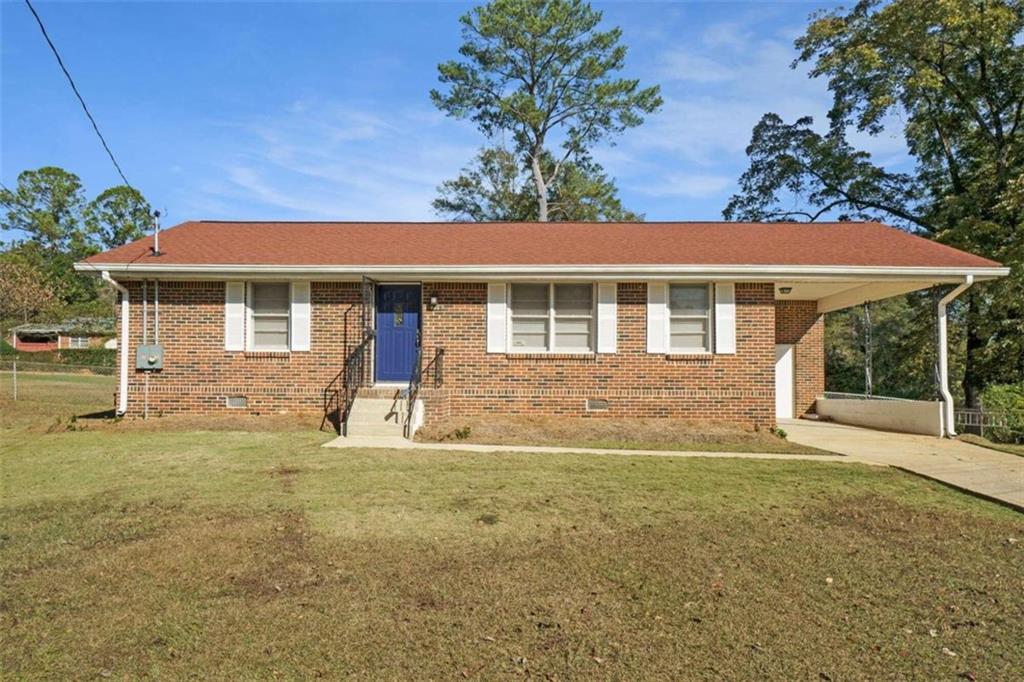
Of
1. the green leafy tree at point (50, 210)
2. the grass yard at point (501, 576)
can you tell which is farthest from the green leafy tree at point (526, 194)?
the green leafy tree at point (50, 210)

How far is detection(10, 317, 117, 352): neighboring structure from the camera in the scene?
44125mm

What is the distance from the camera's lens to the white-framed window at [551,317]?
11789mm

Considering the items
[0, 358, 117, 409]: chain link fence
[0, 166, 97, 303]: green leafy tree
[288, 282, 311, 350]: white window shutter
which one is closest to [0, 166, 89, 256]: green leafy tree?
[0, 166, 97, 303]: green leafy tree

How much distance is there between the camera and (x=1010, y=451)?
9.55m

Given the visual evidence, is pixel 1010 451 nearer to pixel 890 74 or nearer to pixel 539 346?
pixel 539 346

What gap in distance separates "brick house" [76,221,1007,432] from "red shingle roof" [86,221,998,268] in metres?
0.09

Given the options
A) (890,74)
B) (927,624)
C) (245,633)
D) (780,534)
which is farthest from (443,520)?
(890,74)

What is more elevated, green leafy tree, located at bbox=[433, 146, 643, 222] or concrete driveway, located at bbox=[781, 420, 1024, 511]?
green leafy tree, located at bbox=[433, 146, 643, 222]

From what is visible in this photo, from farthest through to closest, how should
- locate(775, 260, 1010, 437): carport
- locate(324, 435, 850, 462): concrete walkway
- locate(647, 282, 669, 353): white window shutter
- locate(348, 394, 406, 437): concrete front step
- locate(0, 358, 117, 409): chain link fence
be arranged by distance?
locate(0, 358, 117, 409): chain link fence < locate(647, 282, 669, 353): white window shutter < locate(775, 260, 1010, 437): carport < locate(348, 394, 406, 437): concrete front step < locate(324, 435, 850, 462): concrete walkway

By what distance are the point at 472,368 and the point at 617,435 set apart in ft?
9.85

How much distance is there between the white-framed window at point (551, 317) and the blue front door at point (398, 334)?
187cm

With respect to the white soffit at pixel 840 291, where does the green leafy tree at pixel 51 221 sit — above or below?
above

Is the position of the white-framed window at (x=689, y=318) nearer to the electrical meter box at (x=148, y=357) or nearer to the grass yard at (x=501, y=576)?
the grass yard at (x=501, y=576)

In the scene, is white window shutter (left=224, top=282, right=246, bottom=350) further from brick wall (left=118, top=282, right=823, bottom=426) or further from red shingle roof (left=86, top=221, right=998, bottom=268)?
red shingle roof (left=86, top=221, right=998, bottom=268)
